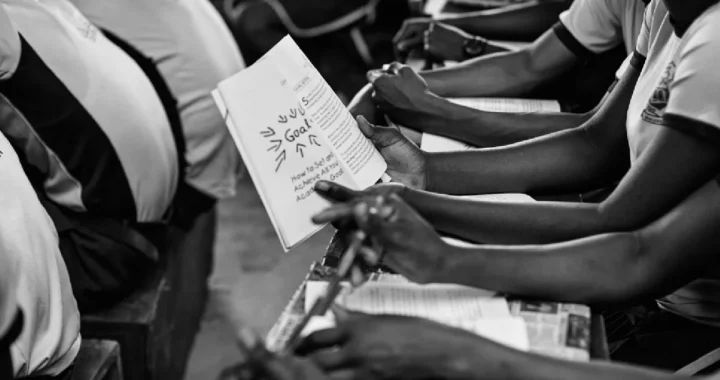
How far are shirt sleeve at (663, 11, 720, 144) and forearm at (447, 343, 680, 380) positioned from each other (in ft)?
1.01

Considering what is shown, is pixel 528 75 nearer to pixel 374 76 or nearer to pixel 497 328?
pixel 374 76

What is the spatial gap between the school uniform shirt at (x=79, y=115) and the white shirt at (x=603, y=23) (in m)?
0.91

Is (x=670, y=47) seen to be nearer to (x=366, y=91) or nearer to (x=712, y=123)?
(x=712, y=123)

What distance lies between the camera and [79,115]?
5.22ft

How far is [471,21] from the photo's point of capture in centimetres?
212

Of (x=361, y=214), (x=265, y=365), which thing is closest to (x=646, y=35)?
(x=361, y=214)

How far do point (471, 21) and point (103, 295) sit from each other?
Result: 1142 millimetres

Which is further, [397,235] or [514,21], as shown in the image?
[514,21]

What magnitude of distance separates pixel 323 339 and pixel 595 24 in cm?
115

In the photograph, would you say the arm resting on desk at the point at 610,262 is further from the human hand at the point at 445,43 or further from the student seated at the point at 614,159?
the human hand at the point at 445,43

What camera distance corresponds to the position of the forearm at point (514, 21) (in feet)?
6.91

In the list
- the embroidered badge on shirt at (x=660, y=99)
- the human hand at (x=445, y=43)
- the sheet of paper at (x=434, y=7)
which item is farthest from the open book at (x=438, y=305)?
the sheet of paper at (x=434, y=7)

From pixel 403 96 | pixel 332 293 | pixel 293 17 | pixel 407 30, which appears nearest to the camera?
pixel 332 293

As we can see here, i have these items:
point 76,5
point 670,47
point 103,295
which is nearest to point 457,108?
point 670,47
